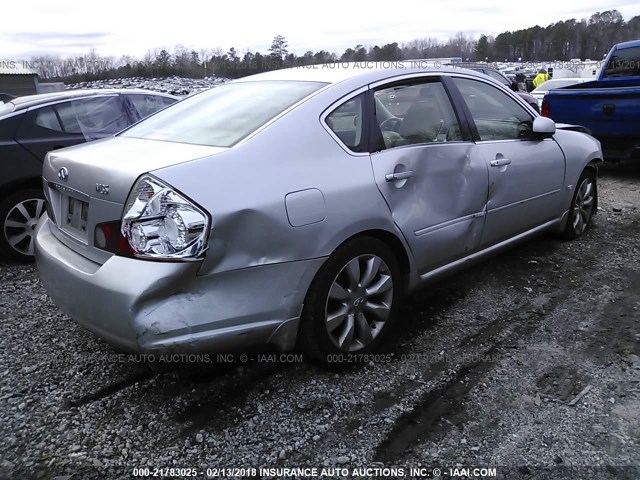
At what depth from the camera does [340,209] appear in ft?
8.71

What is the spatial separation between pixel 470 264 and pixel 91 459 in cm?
255

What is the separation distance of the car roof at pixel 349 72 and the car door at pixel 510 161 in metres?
0.32

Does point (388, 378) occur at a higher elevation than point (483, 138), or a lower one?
lower

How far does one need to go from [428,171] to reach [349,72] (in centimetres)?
75

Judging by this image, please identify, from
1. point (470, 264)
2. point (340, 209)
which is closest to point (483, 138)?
point (470, 264)

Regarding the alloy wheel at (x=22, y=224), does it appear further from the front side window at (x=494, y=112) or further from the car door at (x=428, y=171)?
the front side window at (x=494, y=112)

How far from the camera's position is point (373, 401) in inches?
107

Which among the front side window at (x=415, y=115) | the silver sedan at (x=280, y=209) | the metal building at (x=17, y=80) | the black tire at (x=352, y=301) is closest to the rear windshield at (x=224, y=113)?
the silver sedan at (x=280, y=209)

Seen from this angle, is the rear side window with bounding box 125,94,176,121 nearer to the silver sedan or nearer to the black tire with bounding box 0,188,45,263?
the black tire with bounding box 0,188,45,263

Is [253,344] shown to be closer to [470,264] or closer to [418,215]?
[418,215]

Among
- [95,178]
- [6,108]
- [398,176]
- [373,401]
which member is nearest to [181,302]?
[95,178]

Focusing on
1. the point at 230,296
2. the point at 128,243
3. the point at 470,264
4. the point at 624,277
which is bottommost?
the point at 624,277

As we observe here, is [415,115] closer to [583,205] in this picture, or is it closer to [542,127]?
[542,127]

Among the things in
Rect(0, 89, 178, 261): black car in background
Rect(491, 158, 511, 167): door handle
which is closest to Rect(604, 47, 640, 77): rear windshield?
Rect(491, 158, 511, 167): door handle
